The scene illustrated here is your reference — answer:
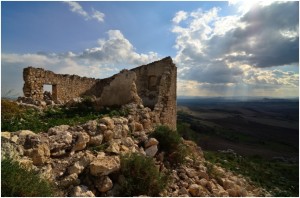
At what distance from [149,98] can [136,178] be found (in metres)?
9.81

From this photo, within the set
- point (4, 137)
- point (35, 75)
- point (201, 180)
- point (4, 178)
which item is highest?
point (35, 75)

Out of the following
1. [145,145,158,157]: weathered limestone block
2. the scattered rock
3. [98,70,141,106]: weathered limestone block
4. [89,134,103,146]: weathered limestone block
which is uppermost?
[98,70,141,106]: weathered limestone block

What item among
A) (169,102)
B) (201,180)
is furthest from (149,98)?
(201,180)

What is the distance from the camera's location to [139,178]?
7.25 m

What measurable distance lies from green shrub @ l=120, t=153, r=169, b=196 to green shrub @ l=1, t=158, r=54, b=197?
1.97 m

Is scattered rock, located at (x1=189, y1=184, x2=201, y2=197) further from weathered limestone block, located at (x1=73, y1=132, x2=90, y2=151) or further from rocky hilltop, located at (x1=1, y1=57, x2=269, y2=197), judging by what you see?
weathered limestone block, located at (x1=73, y1=132, x2=90, y2=151)

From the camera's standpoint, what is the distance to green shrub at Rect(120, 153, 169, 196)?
7090 millimetres

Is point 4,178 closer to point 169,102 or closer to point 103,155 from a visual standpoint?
point 103,155

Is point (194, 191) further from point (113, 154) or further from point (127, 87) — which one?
point (127, 87)

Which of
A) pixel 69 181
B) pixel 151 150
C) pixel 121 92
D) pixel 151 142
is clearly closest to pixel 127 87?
pixel 121 92

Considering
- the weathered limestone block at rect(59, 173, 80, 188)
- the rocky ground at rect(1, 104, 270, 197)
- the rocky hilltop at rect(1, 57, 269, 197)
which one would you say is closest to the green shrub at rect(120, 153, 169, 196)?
the rocky hilltop at rect(1, 57, 269, 197)

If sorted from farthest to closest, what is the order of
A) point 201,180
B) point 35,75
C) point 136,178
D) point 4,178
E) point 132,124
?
point 35,75 < point 132,124 < point 201,180 < point 136,178 < point 4,178

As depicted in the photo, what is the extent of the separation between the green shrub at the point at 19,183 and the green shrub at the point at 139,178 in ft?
6.45

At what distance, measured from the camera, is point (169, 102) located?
1570 cm
